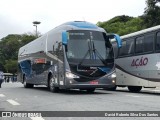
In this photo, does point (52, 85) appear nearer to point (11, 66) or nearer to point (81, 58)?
point (81, 58)

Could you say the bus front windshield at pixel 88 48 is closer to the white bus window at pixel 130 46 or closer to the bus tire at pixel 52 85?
the bus tire at pixel 52 85

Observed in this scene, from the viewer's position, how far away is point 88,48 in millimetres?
19000

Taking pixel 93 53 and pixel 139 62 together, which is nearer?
pixel 93 53

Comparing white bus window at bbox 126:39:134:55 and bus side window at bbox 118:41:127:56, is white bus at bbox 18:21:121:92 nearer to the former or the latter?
white bus window at bbox 126:39:134:55

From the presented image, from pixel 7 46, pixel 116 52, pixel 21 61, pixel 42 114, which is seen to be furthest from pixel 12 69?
pixel 42 114

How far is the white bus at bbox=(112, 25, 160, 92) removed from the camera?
19.6 m

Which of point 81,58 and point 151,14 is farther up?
point 151,14

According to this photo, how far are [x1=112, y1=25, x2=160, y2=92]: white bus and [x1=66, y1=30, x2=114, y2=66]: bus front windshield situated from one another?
2111 mm

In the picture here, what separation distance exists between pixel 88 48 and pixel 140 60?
139 inches

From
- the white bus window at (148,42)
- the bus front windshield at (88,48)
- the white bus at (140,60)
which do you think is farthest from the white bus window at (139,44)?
the bus front windshield at (88,48)

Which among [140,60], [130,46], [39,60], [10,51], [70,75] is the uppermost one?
[10,51]

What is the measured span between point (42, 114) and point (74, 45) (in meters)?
8.54

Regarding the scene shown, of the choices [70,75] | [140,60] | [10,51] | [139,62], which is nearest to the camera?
[70,75]

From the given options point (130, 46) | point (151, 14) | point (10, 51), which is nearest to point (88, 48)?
point (130, 46)
